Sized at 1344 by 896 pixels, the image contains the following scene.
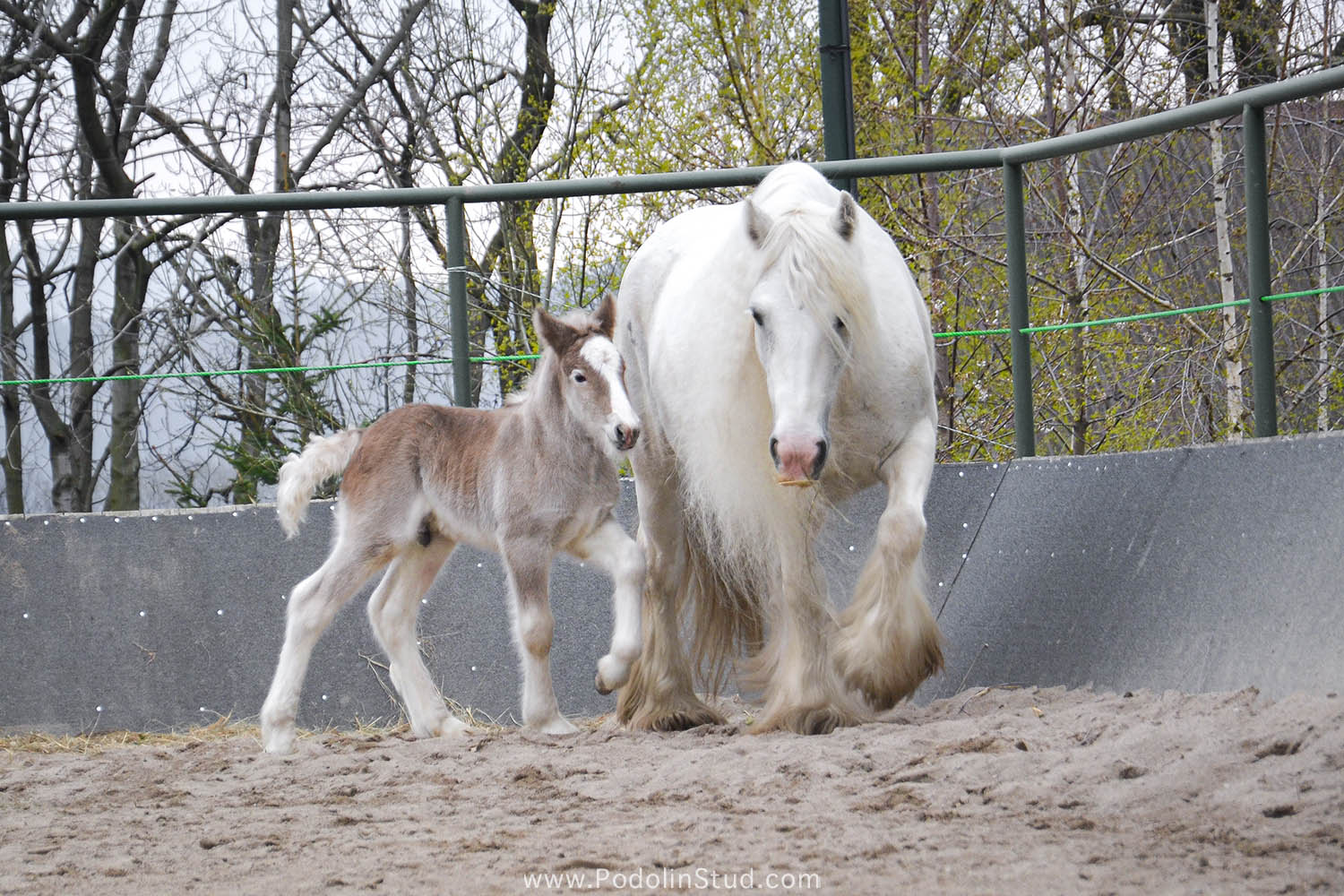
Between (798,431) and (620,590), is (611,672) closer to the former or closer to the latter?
(620,590)

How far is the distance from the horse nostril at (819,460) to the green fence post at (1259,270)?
59.5 inches

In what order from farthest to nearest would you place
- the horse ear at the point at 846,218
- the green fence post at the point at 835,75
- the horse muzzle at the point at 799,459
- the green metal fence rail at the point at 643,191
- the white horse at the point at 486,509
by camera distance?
the green fence post at the point at 835,75 → the green metal fence rail at the point at 643,191 → the white horse at the point at 486,509 → the horse ear at the point at 846,218 → the horse muzzle at the point at 799,459

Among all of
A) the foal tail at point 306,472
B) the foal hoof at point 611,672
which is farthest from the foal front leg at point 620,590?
the foal tail at point 306,472

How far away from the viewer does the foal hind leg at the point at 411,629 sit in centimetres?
489

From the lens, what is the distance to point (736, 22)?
977 centimetres

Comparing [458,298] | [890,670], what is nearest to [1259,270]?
[890,670]

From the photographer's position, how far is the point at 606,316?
479 cm

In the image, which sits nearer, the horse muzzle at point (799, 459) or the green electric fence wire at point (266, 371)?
the horse muzzle at point (799, 459)

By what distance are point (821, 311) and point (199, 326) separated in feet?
10.3

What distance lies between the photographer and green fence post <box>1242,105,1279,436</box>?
4.36m

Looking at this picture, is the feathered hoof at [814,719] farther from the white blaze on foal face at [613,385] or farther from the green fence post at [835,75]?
the green fence post at [835,75]

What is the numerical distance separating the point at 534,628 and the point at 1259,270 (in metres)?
2.57

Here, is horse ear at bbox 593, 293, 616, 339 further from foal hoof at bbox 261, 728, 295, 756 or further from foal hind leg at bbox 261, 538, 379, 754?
foal hoof at bbox 261, 728, 295, 756

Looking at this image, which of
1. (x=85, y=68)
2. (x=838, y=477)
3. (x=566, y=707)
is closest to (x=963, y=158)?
(x=838, y=477)
